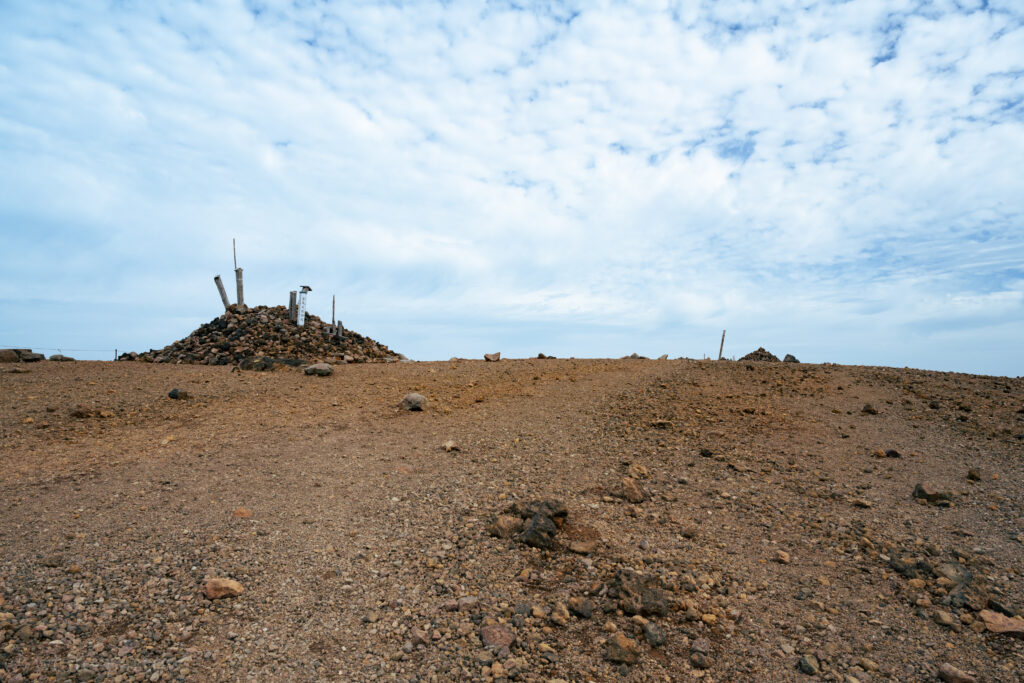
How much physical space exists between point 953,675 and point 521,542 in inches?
126

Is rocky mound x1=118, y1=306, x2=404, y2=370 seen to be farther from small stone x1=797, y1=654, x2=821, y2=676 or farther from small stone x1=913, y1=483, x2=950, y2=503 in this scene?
small stone x1=797, y1=654, x2=821, y2=676

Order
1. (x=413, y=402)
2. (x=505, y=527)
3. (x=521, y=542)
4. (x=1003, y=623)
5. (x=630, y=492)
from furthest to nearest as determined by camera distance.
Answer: (x=413, y=402)
(x=630, y=492)
(x=505, y=527)
(x=521, y=542)
(x=1003, y=623)

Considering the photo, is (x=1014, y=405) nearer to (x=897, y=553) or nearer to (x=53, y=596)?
(x=897, y=553)

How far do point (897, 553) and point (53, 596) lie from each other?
7111 millimetres

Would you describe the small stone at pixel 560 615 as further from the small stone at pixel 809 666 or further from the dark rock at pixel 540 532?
the small stone at pixel 809 666

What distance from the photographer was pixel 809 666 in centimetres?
368

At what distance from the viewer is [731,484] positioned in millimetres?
6270

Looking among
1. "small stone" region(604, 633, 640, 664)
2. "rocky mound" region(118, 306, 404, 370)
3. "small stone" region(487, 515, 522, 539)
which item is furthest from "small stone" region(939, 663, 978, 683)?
"rocky mound" region(118, 306, 404, 370)

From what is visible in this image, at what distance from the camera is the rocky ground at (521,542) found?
3.81 m

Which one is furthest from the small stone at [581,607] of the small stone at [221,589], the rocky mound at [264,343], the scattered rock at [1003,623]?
the rocky mound at [264,343]

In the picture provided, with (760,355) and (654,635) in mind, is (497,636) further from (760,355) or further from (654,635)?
(760,355)

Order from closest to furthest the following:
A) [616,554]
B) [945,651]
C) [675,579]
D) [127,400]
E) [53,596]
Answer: [945,651] → [53,596] → [675,579] → [616,554] → [127,400]

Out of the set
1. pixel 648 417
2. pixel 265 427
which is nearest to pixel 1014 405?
pixel 648 417

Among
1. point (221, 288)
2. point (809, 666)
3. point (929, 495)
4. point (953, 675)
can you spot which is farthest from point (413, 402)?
point (221, 288)
